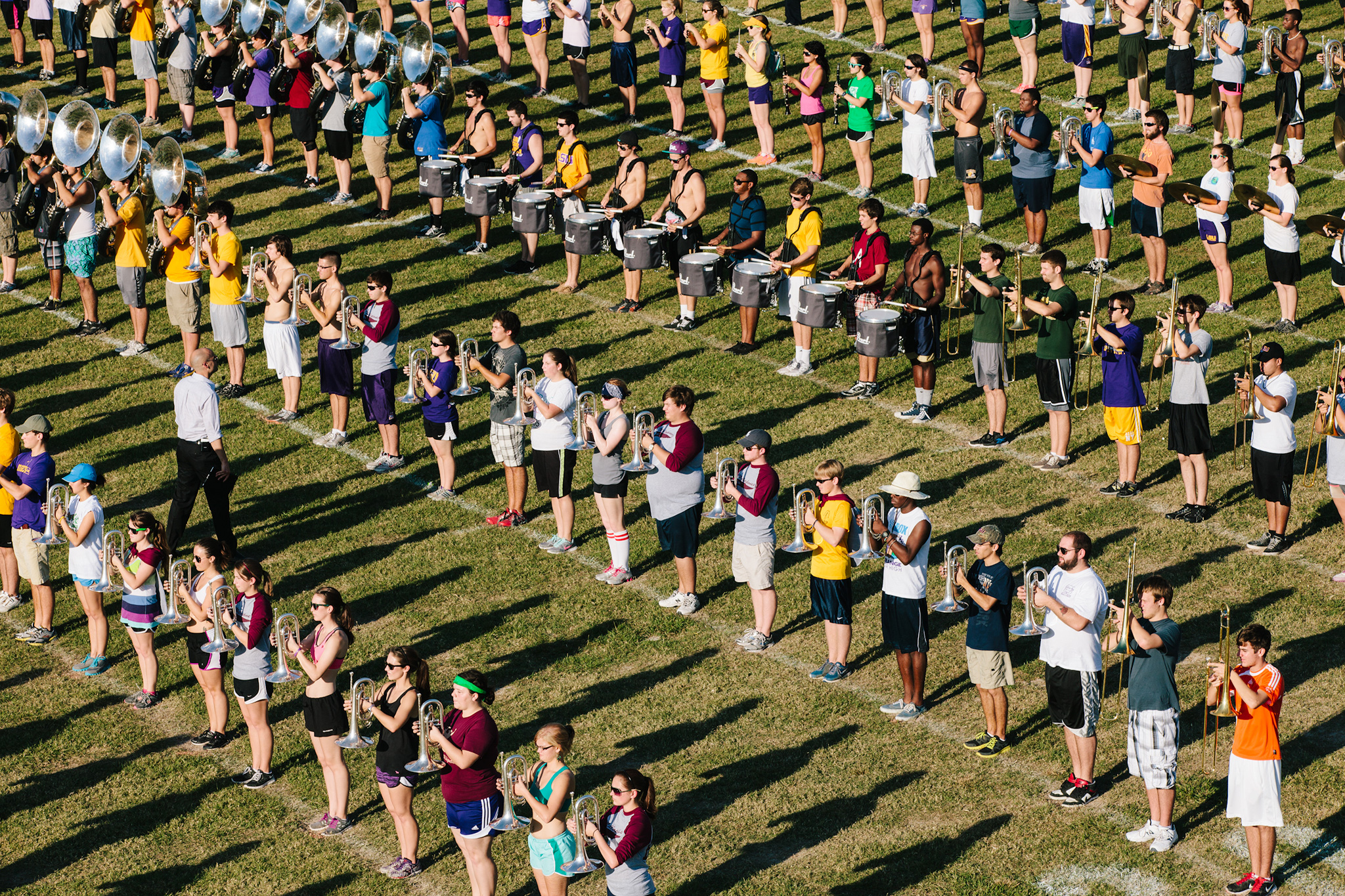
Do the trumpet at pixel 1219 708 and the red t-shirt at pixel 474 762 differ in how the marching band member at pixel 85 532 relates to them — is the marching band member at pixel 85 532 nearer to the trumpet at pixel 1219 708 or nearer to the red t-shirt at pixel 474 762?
the red t-shirt at pixel 474 762

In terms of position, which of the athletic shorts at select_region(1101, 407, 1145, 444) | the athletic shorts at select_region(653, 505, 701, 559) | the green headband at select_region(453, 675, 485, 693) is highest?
the green headband at select_region(453, 675, 485, 693)

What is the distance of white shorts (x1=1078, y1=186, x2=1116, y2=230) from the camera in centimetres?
1892

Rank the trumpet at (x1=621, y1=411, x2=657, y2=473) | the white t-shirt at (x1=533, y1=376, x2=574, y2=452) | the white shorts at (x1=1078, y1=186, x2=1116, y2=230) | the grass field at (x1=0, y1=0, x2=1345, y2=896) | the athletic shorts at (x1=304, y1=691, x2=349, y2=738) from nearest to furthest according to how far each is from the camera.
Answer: the grass field at (x1=0, y1=0, x2=1345, y2=896)
the athletic shorts at (x1=304, y1=691, x2=349, y2=738)
the trumpet at (x1=621, y1=411, x2=657, y2=473)
the white t-shirt at (x1=533, y1=376, x2=574, y2=452)
the white shorts at (x1=1078, y1=186, x2=1116, y2=230)

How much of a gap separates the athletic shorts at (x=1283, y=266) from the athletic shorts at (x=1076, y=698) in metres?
7.09

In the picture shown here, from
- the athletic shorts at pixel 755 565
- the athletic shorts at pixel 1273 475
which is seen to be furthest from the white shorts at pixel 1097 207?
the athletic shorts at pixel 755 565

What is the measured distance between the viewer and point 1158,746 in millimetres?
11297

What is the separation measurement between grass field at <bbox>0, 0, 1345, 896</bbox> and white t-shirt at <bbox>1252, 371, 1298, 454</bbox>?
868 mm

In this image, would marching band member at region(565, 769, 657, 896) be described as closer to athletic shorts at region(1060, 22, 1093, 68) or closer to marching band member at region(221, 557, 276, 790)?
marching band member at region(221, 557, 276, 790)

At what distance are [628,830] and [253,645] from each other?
11.0ft

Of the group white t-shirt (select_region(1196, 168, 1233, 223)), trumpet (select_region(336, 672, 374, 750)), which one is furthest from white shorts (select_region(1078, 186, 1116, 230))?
trumpet (select_region(336, 672, 374, 750))

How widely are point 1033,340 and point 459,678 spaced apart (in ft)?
29.9

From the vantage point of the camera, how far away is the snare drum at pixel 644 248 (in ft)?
60.4

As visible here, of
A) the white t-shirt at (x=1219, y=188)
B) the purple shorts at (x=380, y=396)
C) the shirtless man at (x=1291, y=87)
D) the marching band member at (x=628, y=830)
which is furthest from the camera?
the shirtless man at (x=1291, y=87)

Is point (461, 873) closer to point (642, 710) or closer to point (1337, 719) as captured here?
point (642, 710)
